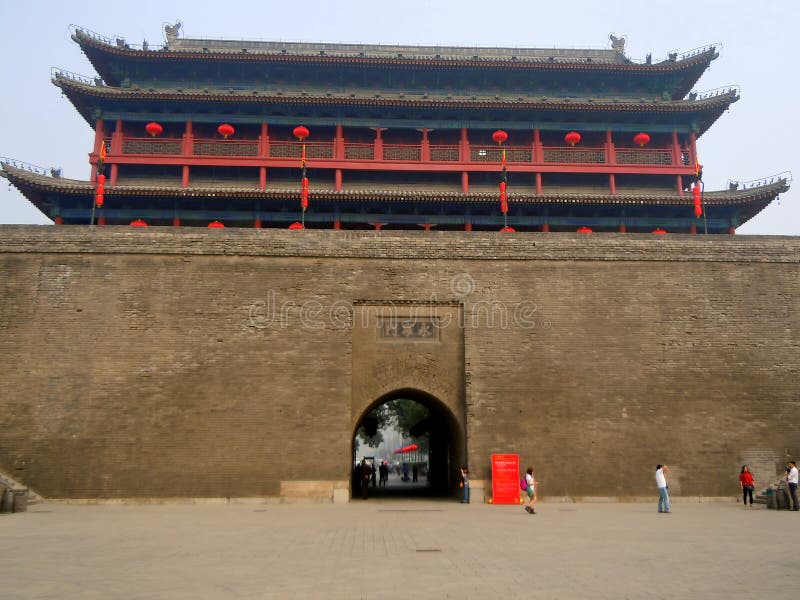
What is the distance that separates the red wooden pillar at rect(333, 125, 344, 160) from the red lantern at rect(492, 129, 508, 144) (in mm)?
4998

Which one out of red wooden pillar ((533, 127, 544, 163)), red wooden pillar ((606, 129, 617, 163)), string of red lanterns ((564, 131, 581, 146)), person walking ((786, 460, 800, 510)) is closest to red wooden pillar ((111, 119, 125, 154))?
red wooden pillar ((533, 127, 544, 163))

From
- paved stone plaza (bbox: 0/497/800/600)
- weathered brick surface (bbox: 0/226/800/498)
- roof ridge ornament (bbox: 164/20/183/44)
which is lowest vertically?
paved stone plaza (bbox: 0/497/800/600)

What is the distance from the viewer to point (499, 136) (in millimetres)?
21328

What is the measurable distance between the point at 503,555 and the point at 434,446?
1260cm

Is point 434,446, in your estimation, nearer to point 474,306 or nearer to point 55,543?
point 474,306

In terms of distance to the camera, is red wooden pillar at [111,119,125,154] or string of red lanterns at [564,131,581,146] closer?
red wooden pillar at [111,119,125,154]

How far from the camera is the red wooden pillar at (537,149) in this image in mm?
21141

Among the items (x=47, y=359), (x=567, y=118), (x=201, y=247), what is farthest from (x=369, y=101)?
(x=47, y=359)

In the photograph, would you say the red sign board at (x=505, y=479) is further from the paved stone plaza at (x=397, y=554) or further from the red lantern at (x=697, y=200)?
the red lantern at (x=697, y=200)

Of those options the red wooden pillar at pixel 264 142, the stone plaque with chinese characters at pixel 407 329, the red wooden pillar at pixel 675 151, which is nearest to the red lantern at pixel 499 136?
the red wooden pillar at pixel 675 151

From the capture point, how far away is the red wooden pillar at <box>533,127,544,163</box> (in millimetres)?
21141

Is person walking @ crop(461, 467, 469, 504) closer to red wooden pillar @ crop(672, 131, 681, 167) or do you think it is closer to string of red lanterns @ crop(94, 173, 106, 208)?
string of red lanterns @ crop(94, 173, 106, 208)

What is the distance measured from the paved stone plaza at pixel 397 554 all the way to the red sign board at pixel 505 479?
5.11 feet

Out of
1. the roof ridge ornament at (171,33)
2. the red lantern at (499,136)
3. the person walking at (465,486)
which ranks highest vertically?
the roof ridge ornament at (171,33)
